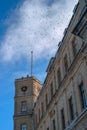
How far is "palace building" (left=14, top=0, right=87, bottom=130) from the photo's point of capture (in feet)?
72.4

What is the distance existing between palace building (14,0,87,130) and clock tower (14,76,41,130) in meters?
4.96

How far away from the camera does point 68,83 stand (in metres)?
26.1

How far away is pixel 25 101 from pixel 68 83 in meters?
22.8

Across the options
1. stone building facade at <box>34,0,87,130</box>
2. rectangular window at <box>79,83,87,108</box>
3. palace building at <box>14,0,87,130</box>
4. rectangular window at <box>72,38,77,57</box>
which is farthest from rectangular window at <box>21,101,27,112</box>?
rectangular window at <box>79,83,87,108</box>

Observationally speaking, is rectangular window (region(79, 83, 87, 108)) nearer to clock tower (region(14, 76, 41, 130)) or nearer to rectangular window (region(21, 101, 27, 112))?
clock tower (region(14, 76, 41, 130))

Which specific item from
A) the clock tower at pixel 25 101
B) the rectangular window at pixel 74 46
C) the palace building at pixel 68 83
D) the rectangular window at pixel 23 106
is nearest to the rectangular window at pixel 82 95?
the palace building at pixel 68 83

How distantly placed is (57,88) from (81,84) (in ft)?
21.9

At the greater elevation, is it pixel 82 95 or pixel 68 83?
pixel 68 83

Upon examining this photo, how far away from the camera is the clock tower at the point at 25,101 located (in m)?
45.9

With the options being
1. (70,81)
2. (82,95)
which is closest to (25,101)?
(70,81)

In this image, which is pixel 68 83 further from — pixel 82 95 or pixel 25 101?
pixel 25 101

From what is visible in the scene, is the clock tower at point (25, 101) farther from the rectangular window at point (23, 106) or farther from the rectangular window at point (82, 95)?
the rectangular window at point (82, 95)

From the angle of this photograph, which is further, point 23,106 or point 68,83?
point 23,106

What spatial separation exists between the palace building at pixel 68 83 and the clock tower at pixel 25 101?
4958 millimetres
